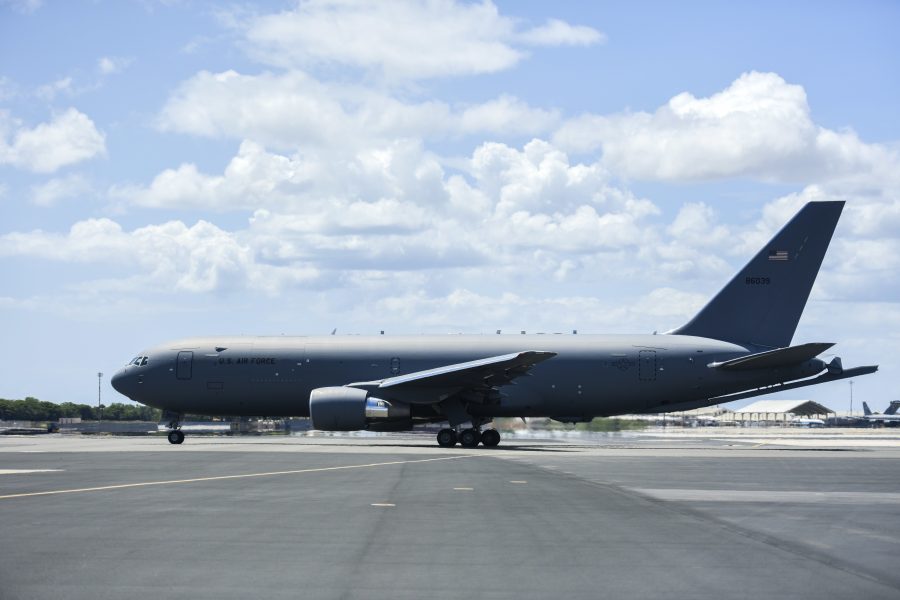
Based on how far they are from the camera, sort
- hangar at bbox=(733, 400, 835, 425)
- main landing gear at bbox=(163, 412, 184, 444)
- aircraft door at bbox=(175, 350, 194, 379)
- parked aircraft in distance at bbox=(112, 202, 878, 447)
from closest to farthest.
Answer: parked aircraft in distance at bbox=(112, 202, 878, 447) → main landing gear at bbox=(163, 412, 184, 444) → aircraft door at bbox=(175, 350, 194, 379) → hangar at bbox=(733, 400, 835, 425)

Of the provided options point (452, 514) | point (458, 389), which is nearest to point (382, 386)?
point (458, 389)

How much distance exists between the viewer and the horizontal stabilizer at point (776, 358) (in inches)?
1484

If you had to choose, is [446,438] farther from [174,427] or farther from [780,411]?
[780,411]

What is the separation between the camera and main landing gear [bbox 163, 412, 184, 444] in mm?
42831

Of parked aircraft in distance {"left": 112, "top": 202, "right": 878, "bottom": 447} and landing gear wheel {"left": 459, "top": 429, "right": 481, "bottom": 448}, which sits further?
landing gear wheel {"left": 459, "top": 429, "right": 481, "bottom": 448}

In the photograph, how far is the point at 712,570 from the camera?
34.8ft

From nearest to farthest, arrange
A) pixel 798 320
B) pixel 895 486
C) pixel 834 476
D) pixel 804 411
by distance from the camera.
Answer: pixel 895 486 → pixel 834 476 → pixel 798 320 → pixel 804 411

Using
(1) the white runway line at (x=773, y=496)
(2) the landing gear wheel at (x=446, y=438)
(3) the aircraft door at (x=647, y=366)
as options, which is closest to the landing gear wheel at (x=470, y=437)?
(2) the landing gear wheel at (x=446, y=438)

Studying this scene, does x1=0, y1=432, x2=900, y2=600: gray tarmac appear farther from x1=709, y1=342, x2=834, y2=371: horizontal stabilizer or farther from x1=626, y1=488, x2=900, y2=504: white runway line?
x1=709, y1=342, x2=834, y2=371: horizontal stabilizer

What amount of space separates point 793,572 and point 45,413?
121m

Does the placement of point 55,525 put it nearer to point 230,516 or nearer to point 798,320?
point 230,516

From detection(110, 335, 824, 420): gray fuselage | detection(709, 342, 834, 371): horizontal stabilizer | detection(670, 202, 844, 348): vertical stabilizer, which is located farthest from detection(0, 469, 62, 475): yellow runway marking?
detection(670, 202, 844, 348): vertical stabilizer

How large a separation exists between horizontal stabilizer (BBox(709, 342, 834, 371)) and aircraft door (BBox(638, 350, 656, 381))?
2205 mm

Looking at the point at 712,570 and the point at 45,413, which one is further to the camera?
the point at 45,413
